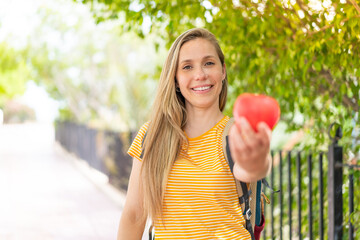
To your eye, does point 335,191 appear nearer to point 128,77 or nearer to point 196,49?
point 196,49

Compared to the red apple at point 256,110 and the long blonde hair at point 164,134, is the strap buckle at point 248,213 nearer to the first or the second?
the long blonde hair at point 164,134

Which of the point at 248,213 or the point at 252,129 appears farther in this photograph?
the point at 248,213

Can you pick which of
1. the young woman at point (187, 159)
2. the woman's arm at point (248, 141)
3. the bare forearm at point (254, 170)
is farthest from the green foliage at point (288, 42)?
the woman's arm at point (248, 141)

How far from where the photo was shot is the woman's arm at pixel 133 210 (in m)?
2.32

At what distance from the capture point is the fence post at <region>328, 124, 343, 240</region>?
138 inches

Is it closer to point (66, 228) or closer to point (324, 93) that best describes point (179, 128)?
point (324, 93)

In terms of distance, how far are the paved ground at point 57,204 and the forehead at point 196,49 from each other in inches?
213

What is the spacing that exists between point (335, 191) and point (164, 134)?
5.82ft

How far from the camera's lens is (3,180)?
13.2 m

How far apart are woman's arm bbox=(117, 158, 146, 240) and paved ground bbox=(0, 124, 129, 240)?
4987 millimetres

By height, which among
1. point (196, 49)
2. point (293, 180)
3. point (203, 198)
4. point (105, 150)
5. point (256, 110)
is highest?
point (196, 49)

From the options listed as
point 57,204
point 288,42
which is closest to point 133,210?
point 288,42

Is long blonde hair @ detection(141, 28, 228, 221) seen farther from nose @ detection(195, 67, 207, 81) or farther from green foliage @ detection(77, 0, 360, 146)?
green foliage @ detection(77, 0, 360, 146)

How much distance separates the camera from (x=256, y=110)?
55.6 inches
